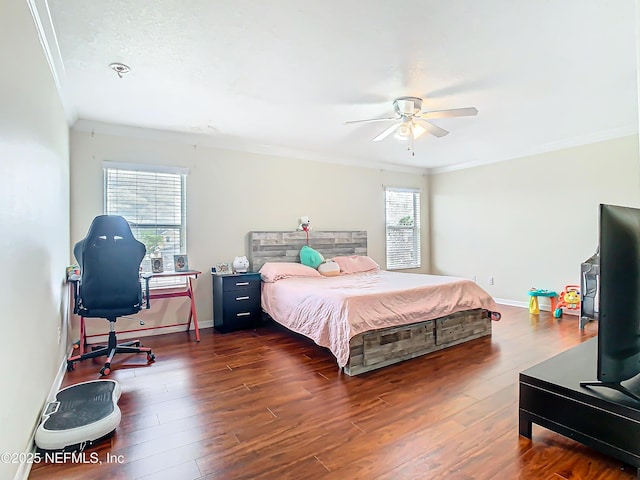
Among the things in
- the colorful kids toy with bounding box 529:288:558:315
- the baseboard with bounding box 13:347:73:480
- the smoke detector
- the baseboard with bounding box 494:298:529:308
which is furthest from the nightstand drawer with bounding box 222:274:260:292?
the baseboard with bounding box 494:298:529:308

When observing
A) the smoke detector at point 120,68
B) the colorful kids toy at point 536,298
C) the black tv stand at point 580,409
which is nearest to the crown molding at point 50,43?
the smoke detector at point 120,68

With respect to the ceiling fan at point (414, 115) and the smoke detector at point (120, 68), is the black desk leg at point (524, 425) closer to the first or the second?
the ceiling fan at point (414, 115)

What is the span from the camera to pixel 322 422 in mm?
2209

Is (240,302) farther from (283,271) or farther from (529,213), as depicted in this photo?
(529,213)

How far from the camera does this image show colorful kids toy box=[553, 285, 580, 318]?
4.73 m

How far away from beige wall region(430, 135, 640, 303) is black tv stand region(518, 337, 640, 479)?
346 centimetres

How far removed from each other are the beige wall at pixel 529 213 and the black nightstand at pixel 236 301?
13.1ft

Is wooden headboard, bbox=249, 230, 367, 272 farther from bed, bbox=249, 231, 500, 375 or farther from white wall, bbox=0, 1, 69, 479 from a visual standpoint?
white wall, bbox=0, 1, 69, 479

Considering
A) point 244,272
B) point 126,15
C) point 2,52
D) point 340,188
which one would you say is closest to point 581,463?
point 2,52

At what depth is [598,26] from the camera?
221cm

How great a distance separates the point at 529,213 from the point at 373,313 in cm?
378

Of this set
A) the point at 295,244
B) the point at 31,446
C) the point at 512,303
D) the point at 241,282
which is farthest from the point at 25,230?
the point at 512,303

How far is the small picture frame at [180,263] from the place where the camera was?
4262 millimetres

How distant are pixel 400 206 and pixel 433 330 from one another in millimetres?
3577
